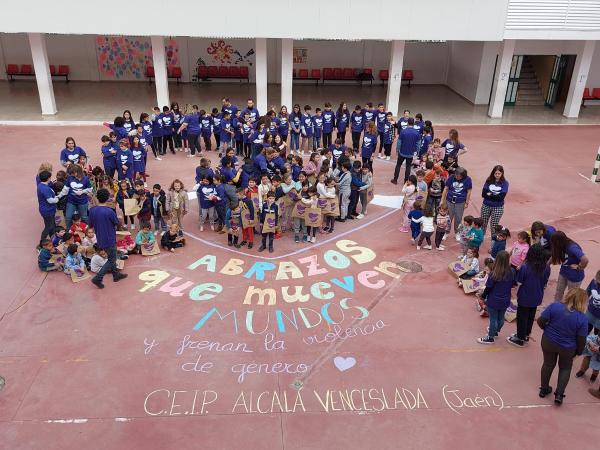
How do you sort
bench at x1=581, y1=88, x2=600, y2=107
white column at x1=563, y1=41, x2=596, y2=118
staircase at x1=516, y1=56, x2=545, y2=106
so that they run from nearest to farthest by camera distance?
white column at x1=563, y1=41, x2=596, y2=118 → bench at x1=581, y1=88, x2=600, y2=107 → staircase at x1=516, y1=56, x2=545, y2=106

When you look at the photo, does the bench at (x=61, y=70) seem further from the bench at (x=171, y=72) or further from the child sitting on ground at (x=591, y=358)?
the child sitting on ground at (x=591, y=358)

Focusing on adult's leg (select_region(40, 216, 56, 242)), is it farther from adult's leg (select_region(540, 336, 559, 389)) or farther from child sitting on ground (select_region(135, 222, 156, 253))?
adult's leg (select_region(540, 336, 559, 389))

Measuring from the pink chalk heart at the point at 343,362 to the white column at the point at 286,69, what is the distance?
530 inches

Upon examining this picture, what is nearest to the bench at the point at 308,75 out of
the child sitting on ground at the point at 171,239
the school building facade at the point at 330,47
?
the school building facade at the point at 330,47

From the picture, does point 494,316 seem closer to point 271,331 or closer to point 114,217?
point 271,331

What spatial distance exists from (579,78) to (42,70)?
1967 cm

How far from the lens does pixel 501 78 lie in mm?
20188

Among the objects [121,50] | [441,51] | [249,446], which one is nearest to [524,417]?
[249,446]

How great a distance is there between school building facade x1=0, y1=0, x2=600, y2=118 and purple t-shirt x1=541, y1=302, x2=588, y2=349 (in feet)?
46.7

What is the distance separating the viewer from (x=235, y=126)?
15.3m

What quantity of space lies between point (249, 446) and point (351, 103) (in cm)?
1785

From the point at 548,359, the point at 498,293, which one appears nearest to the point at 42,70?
the point at 498,293

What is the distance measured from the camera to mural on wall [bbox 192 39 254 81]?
80.8 feet

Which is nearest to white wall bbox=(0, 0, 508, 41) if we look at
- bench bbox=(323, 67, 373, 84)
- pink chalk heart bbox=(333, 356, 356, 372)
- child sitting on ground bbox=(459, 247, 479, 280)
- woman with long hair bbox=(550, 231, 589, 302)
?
bench bbox=(323, 67, 373, 84)
